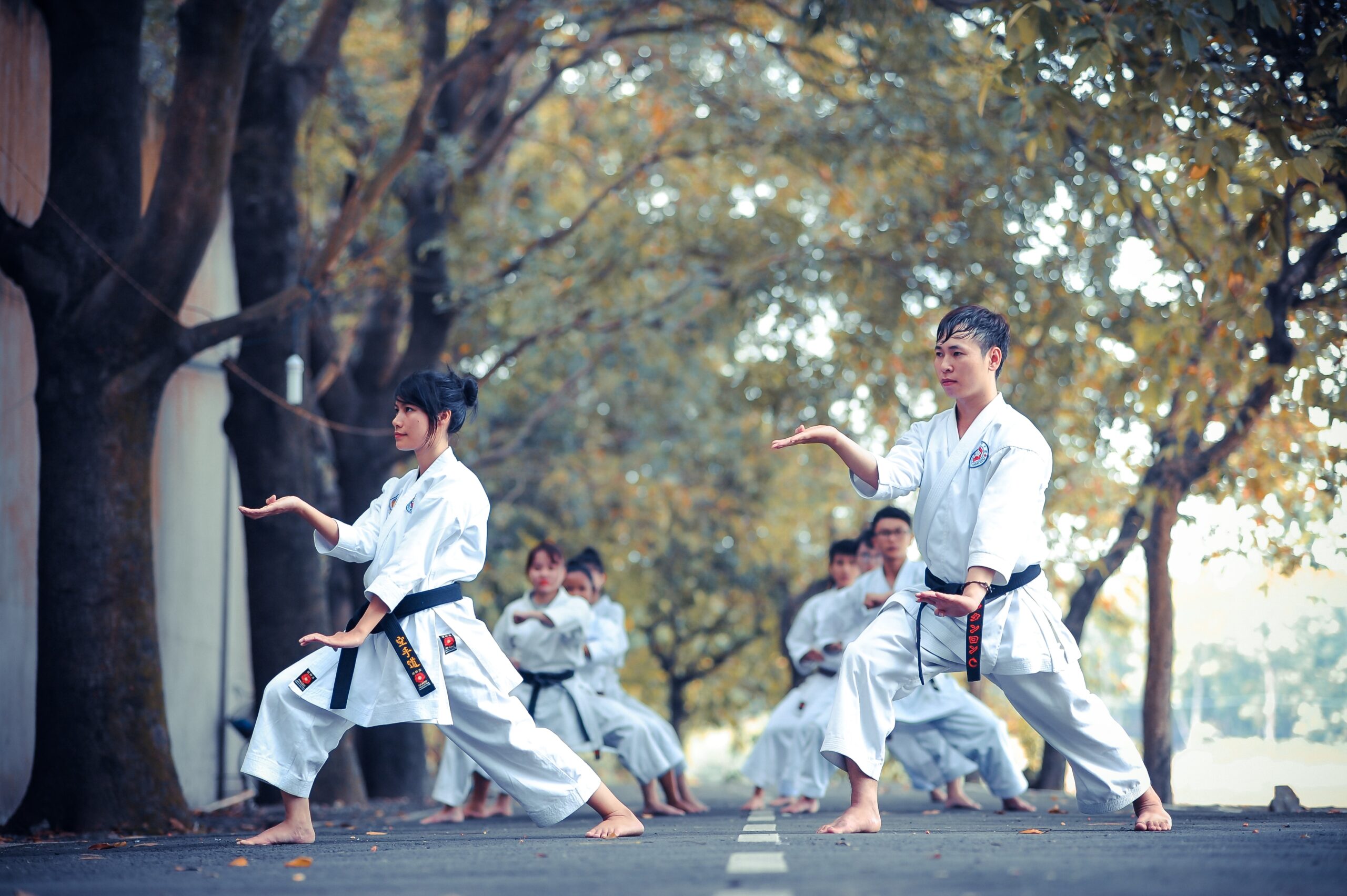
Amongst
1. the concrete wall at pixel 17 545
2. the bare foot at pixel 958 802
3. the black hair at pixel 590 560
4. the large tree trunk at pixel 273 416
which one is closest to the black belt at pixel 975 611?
the bare foot at pixel 958 802

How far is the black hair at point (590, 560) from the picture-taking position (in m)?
10.1

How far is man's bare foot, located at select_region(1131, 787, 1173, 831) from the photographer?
5.14 metres

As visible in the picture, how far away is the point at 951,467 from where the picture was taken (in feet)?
17.1

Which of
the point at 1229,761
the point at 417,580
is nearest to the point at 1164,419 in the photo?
the point at 1229,761

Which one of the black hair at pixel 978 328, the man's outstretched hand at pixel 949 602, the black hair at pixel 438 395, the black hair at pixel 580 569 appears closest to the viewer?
the man's outstretched hand at pixel 949 602

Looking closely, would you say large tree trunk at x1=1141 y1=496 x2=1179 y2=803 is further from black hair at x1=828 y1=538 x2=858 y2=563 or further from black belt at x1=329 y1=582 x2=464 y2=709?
black belt at x1=329 y1=582 x2=464 y2=709

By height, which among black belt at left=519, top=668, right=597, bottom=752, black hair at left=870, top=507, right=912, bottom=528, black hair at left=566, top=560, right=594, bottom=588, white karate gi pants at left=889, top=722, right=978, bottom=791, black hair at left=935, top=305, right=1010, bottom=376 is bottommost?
white karate gi pants at left=889, top=722, right=978, bottom=791

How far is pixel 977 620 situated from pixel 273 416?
6527 mm

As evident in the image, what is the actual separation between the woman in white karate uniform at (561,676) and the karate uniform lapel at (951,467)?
380 centimetres

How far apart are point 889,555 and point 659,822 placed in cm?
228

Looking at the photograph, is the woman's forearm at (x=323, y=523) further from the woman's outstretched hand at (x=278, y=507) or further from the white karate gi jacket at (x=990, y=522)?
the white karate gi jacket at (x=990, y=522)

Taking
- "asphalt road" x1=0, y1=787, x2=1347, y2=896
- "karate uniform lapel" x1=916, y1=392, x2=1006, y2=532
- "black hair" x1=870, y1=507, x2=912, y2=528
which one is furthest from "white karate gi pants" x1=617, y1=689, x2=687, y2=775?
"karate uniform lapel" x1=916, y1=392, x2=1006, y2=532

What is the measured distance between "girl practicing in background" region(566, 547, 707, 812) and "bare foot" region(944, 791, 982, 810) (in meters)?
1.61

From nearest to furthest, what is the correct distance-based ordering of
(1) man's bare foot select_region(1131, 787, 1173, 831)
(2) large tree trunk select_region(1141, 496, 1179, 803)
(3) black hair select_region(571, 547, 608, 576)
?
(1) man's bare foot select_region(1131, 787, 1173, 831) < (2) large tree trunk select_region(1141, 496, 1179, 803) < (3) black hair select_region(571, 547, 608, 576)
